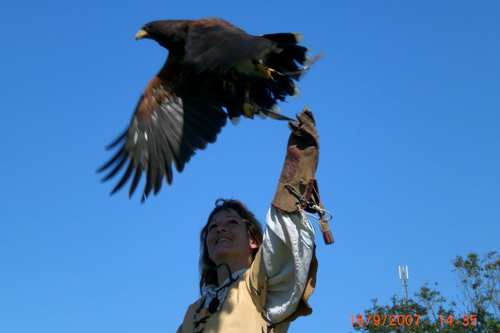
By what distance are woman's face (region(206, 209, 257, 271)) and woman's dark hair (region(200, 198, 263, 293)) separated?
0.11ft

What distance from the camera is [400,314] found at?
10.4m

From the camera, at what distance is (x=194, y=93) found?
4.13m

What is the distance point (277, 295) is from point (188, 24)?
247cm

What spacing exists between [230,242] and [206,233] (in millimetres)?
316

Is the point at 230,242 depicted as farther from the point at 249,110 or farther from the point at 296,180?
the point at 249,110

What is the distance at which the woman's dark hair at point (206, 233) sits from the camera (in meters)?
2.58

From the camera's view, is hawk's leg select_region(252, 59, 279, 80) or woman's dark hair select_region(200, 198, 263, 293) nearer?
woman's dark hair select_region(200, 198, 263, 293)

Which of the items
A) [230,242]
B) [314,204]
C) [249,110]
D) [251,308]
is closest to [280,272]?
[251,308]

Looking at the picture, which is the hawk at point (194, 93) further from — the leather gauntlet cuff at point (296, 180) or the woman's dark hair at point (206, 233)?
the leather gauntlet cuff at point (296, 180)

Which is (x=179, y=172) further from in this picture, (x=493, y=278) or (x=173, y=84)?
(x=493, y=278)

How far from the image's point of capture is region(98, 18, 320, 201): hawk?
3.36 m

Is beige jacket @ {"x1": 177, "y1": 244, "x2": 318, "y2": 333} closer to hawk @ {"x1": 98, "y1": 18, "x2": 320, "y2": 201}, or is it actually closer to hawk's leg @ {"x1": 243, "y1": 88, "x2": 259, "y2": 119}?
hawk @ {"x1": 98, "y1": 18, "x2": 320, "y2": 201}
